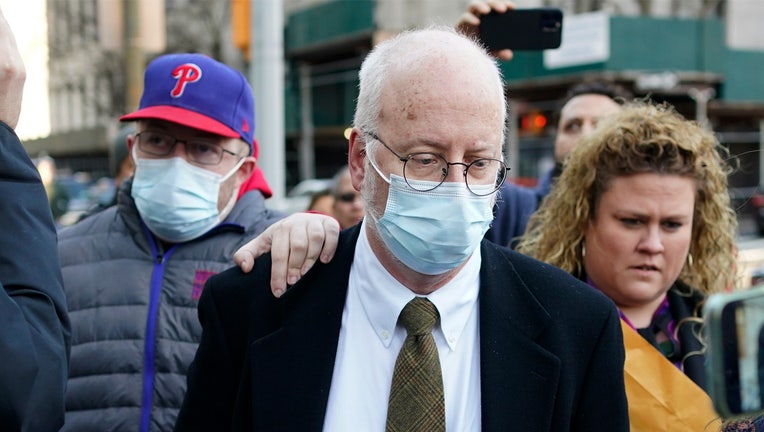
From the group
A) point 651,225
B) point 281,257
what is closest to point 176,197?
point 281,257

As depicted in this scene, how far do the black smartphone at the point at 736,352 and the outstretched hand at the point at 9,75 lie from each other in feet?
4.62

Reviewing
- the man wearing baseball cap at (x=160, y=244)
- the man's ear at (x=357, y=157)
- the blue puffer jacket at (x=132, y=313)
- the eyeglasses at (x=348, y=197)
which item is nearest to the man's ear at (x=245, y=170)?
the man wearing baseball cap at (x=160, y=244)

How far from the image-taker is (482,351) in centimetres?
195

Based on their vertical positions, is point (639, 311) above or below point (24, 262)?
below

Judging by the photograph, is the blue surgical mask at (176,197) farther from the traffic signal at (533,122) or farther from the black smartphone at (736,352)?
the traffic signal at (533,122)

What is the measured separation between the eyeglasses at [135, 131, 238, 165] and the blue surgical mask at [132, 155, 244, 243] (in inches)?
1.8

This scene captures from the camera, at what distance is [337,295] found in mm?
2064

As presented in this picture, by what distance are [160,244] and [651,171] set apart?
1652 mm

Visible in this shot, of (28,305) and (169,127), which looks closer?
(28,305)

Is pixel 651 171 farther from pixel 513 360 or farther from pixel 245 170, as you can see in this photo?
pixel 245 170

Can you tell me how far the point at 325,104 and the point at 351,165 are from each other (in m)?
29.8

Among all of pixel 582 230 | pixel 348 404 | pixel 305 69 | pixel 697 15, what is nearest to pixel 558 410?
pixel 348 404

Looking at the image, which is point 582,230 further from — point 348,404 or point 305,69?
point 305,69

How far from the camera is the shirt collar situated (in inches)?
78.4
